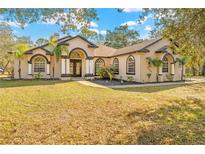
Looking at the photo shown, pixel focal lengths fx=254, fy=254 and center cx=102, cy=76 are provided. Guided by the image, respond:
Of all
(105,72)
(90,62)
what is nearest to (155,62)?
(105,72)

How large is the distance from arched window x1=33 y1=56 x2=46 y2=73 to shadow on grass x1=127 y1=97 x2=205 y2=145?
1324 cm

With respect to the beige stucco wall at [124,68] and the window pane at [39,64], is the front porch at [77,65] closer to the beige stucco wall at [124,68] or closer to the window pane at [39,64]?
the window pane at [39,64]

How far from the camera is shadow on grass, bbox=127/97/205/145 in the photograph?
213 inches

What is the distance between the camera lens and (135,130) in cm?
589

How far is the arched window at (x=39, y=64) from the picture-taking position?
19.9 metres

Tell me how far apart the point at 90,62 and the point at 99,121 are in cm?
1416

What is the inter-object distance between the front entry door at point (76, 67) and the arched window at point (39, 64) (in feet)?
7.33

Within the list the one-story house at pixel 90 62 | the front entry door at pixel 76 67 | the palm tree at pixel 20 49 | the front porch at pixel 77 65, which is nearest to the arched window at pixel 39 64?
the one-story house at pixel 90 62

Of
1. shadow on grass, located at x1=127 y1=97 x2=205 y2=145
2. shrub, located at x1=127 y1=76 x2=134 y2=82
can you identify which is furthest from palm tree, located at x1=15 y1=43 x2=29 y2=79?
shadow on grass, located at x1=127 y1=97 x2=205 y2=145

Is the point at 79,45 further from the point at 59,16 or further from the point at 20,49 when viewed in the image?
the point at 59,16

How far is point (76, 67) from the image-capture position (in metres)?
20.9
